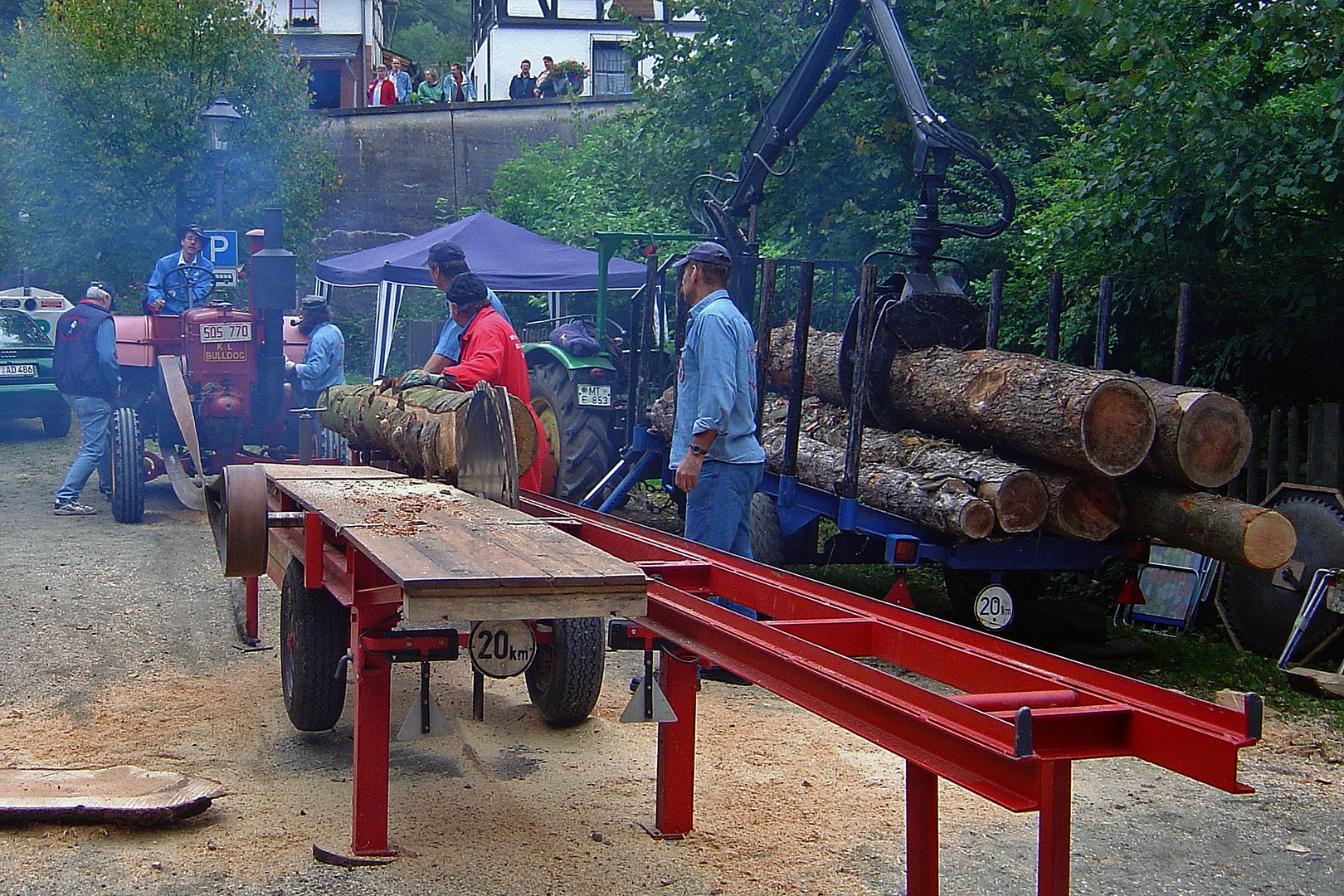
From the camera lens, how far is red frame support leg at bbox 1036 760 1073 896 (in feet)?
8.42

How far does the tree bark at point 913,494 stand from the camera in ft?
21.3

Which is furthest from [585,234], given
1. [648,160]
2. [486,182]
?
[486,182]

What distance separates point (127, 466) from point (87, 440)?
0.90 metres

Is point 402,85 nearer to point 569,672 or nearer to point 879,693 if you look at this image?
point 569,672

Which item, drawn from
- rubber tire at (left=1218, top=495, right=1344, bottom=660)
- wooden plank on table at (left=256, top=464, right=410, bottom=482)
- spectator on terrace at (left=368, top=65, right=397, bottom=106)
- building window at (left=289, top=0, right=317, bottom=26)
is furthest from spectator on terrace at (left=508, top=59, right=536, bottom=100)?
wooden plank on table at (left=256, top=464, right=410, bottom=482)

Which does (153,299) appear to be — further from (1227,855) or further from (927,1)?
(1227,855)

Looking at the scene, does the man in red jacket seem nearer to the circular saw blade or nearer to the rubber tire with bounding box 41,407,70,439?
the circular saw blade

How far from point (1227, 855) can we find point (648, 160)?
10.2 metres

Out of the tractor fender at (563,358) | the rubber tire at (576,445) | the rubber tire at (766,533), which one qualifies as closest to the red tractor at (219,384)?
the tractor fender at (563,358)

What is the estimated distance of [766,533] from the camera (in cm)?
855

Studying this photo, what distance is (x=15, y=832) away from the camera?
176 inches

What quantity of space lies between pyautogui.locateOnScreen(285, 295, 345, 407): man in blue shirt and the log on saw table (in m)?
6.74

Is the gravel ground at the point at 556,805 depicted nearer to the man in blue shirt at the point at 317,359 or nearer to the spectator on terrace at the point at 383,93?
the man in blue shirt at the point at 317,359

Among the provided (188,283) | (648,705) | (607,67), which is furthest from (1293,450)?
(607,67)
